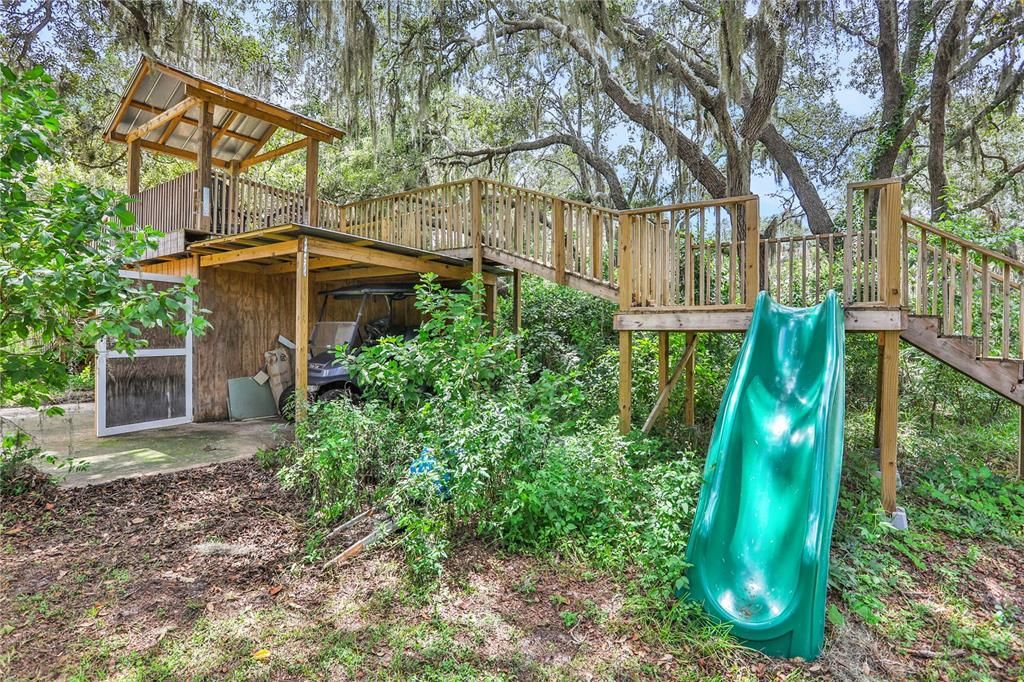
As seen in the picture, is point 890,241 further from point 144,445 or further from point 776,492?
point 144,445

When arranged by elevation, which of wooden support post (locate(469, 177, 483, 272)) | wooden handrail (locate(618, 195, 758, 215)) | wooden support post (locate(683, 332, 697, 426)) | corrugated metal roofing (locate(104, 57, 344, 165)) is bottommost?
wooden support post (locate(683, 332, 697, 426))

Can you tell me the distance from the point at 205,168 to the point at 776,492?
27.6 ft

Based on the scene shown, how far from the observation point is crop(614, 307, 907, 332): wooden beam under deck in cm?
418

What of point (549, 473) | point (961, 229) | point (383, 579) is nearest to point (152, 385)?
point (383, 579)

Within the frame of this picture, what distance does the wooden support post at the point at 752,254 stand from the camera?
4.62 metres

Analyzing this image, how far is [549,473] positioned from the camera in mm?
3578

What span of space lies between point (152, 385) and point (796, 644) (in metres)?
7.63

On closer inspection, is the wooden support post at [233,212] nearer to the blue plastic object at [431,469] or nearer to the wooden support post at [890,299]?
the blue plastic object at [431,469]

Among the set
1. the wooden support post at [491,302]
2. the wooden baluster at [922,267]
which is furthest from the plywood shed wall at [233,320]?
the wooden baluster at [922,267]

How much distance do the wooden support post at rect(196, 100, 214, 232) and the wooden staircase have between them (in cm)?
872

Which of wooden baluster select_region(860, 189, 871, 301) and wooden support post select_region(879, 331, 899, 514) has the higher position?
wooden baluster select_region(860, 189, 871, 301)

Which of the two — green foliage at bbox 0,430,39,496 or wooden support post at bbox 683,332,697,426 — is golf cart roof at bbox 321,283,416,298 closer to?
wooden support post at bbox 683,332,697,426

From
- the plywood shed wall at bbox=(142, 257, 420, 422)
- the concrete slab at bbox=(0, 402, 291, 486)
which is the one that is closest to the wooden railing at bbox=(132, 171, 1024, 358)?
the plywood shed wall at bbox=(142, 257, 420, 422)

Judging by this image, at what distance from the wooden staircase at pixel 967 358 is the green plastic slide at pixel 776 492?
997 millimetres
